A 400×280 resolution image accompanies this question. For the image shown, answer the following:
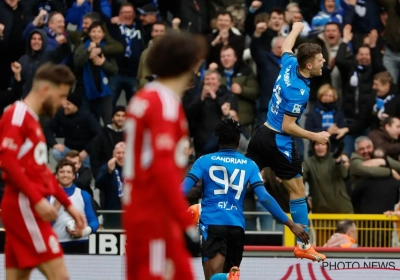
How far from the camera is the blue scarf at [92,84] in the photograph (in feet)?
53.5

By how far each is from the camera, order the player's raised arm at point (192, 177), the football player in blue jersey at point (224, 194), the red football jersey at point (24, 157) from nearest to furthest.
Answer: the red football jersey at point (24, 157) → the player's raised arm at point (192, 177) → the football player in blue jersey at point (224, 194)

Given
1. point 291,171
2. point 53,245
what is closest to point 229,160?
point 291,171

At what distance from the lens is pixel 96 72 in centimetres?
1631

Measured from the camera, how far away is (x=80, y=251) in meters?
12.7

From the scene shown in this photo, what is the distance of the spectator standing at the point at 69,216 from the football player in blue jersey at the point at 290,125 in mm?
2339

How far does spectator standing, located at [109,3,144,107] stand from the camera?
54.3 feet

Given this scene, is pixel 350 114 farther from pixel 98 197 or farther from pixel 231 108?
pixel 98 197

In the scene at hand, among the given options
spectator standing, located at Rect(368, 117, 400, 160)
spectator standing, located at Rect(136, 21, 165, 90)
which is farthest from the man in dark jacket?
spectator standing, located at Rect(368, 117, 400, 160)

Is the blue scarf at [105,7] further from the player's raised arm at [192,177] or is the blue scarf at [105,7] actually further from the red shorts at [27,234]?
the red shorts at [27,234]

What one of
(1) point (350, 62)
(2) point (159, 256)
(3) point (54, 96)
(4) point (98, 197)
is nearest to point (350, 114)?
(1) point (350, 62)

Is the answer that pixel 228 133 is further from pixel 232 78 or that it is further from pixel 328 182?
pixel 232 78

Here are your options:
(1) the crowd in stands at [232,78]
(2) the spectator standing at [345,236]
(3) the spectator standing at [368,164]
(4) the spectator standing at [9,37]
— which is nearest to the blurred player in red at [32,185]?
(2) the spectator standing at [345,236]

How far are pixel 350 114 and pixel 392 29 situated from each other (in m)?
1.63

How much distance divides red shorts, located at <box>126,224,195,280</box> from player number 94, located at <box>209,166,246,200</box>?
3.70 m
